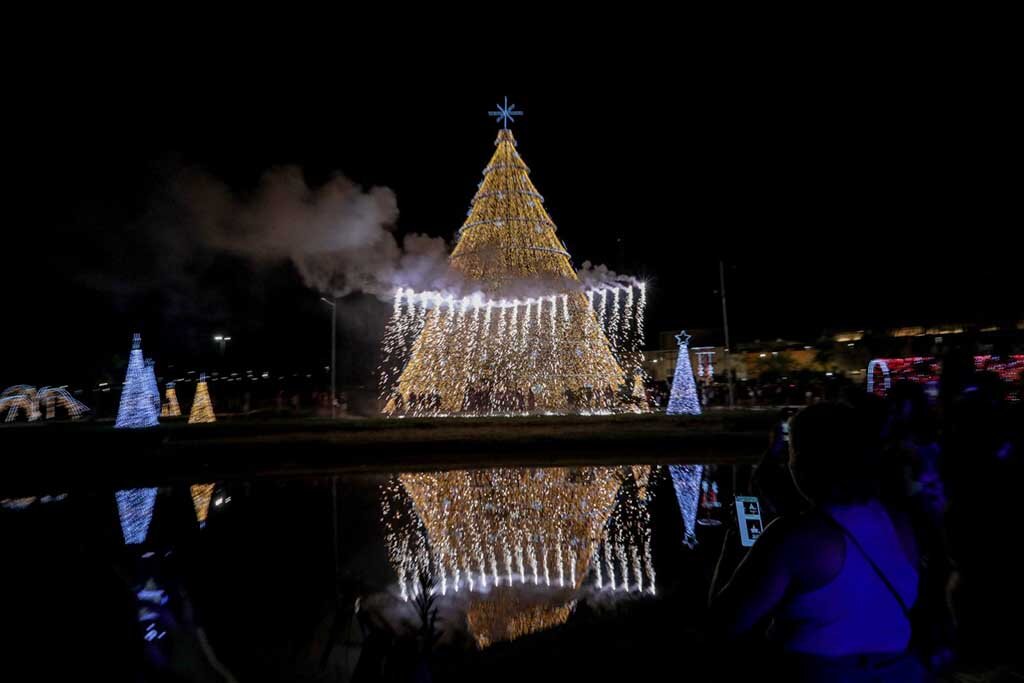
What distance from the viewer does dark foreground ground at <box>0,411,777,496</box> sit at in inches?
505

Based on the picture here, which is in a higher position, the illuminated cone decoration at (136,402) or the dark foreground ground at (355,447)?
the illuminated cone decoration at (136,402)

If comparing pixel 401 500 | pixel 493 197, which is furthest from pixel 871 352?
pixel 401 500

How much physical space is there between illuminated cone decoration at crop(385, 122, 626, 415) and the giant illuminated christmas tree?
34 mm

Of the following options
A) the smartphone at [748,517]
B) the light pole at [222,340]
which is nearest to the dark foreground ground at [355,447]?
the smartphone at [748,517]

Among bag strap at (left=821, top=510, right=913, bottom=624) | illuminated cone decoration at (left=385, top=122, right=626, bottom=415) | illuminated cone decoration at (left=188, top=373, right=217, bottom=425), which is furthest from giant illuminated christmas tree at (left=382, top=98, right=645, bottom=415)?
bag strap at (left=821, top=510, right=913, bottom=624)

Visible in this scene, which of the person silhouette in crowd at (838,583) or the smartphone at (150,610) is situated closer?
the person silhouette in crowd at (838,583)

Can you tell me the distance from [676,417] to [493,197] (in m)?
9.36

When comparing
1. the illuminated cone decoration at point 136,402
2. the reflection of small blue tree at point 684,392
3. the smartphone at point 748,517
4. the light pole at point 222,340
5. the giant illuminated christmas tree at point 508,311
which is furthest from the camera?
the light pole at point 222,340

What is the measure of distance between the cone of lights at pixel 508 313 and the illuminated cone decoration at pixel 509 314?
0.11 ft

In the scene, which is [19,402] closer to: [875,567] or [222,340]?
[222,340]

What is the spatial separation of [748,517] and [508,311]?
17269 mm

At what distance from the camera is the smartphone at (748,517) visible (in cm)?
325

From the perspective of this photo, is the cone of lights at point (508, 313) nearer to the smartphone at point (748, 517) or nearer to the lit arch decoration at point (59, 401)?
the smartphone at point (748, 517)

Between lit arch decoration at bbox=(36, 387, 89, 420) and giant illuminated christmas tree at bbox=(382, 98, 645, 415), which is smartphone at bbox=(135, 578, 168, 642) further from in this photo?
lit arch decoration at bbox=(36, 387, 89, 420)
